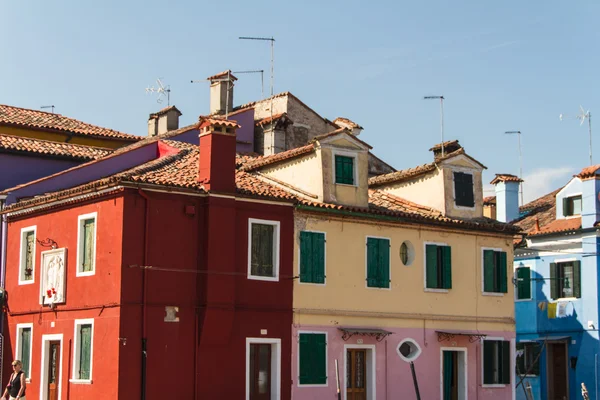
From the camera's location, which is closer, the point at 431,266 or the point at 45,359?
the point at 45,359

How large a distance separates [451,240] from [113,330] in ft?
37.5

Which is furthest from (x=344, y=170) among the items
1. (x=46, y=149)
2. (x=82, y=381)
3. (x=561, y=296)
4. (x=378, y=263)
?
(x=561, y=296)

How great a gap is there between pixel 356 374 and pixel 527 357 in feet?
37.5

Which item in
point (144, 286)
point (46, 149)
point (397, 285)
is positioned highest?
point (46, 149)

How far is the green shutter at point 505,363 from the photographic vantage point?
34.3 m

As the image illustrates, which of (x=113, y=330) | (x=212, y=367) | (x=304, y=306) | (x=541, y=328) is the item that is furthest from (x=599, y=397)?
(x=113, y=330)

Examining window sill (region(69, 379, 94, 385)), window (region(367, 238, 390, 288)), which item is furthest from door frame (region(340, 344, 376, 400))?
window sill (region(69, 379, 94, 385))

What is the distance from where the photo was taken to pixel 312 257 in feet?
99.5

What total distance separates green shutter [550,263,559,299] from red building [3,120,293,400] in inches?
516

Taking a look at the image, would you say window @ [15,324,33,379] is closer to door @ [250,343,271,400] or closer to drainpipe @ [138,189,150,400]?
drainpipe @ [138,189,150,400]

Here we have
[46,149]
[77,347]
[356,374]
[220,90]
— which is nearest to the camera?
[77,347]

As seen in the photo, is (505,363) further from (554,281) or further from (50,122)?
(50,122)

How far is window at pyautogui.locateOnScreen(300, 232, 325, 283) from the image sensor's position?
98.9ft

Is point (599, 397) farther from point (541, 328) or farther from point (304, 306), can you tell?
point (304, 306)
